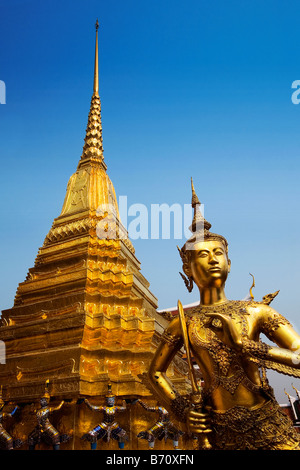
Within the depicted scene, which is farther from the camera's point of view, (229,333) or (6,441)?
(6,441)

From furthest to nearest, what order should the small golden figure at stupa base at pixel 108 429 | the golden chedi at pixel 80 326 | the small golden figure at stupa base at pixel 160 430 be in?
1. the golden chedi at pixel 80 326
2. the small golden figure at stupa base at pixel 160 430
3. the small golden figure at stupa base at pixel 108 429

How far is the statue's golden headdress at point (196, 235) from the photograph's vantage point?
3.97 m

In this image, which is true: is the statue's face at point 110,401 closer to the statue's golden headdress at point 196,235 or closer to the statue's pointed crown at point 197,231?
the statue's golden headdress at point 196,235

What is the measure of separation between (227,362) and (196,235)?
142cm

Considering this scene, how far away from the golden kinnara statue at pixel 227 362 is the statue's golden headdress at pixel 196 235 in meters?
0.08

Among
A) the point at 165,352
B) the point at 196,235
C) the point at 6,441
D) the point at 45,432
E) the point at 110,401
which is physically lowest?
the point at 6,441

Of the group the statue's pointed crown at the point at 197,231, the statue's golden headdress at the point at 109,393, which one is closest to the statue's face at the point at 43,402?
the statue's golden headdress at the point at 109,393

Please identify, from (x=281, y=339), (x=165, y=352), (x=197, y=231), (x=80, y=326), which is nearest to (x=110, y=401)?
(x=80, y=326)

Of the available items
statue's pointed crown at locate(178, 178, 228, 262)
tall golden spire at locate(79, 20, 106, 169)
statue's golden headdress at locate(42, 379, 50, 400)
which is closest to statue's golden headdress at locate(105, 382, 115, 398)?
statue's golden headdress at locate(42, 379, 50, 400)

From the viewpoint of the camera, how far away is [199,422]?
2.95 m

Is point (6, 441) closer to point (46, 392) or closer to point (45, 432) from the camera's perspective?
point (45, 432)

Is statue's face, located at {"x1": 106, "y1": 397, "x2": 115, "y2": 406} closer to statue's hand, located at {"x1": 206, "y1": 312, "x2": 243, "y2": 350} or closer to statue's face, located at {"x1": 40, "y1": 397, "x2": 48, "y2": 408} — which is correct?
statue's face, located at {"x1": 40, "y1": 397, "x2": 48, "y2": 408}

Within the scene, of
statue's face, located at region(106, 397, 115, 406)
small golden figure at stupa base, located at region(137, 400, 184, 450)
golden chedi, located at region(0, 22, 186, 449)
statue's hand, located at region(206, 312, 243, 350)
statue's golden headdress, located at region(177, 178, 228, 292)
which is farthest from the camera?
golden chedi, located at region(0, 22, 186, 449)

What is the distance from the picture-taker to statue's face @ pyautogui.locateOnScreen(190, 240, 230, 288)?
373 cm
